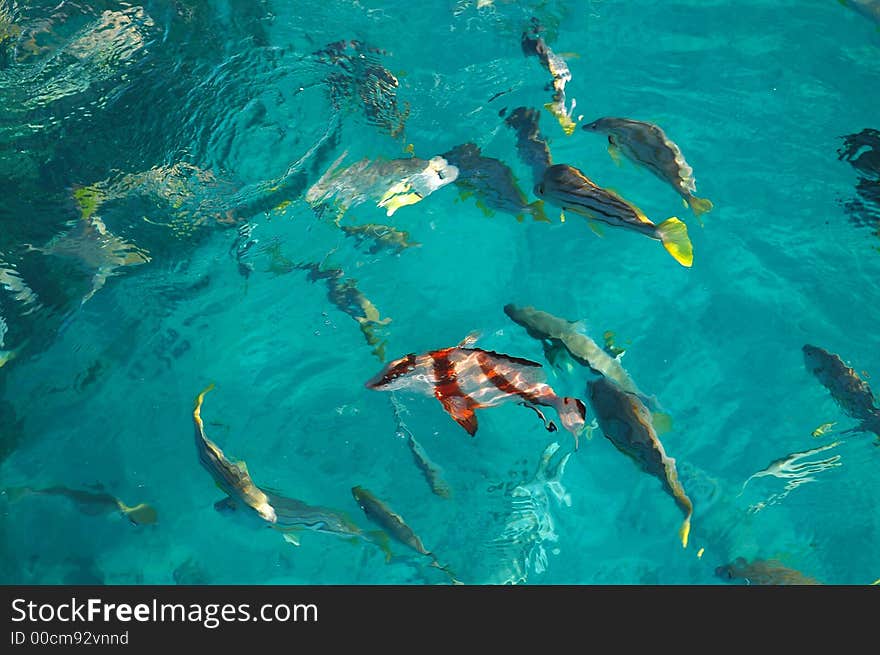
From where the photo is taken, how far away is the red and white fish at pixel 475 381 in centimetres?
403

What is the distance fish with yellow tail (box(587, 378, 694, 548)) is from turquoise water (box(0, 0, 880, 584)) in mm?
1445

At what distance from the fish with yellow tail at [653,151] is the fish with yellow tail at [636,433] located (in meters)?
1.39

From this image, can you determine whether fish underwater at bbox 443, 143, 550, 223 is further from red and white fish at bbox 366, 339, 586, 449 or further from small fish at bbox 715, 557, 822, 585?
small fish at bbox 715, 557, 822, 585

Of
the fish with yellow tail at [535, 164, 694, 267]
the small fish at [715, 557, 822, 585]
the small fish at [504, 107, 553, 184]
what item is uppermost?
the fish with yellow tail at [535, 164, 694, 267]

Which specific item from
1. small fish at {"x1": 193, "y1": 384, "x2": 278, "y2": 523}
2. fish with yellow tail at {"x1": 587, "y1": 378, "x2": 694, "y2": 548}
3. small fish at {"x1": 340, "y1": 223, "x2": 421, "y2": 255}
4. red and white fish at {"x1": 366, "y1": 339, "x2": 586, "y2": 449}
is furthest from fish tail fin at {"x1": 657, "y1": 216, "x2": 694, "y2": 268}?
small fish at {"x1": 340, "y1": 223, "x2": 421, "y2": 255}

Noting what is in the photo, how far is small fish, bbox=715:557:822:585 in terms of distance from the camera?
5.00 m

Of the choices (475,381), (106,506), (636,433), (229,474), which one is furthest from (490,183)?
(106,506)

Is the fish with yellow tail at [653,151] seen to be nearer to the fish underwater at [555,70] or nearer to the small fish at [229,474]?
the fish underwater at [555,70]

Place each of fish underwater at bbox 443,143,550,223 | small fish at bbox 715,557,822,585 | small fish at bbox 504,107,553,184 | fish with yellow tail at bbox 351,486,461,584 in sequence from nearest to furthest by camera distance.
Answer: small fish at bbox 715,557,822,585, fish with yellow tail at bbox 351,486,461,584, fish underwater at bbox 443,143,550,223, small fish at bbox 504,107,553,184

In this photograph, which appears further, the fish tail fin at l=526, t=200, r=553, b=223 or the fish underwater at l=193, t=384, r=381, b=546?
the fish tail fin at l=526, t=200, r=553, b=223

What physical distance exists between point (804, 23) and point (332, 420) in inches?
261

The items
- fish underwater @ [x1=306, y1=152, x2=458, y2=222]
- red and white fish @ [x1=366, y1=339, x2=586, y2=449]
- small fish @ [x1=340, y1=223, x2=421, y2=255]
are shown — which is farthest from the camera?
small fish @ [x1=340, y1=223, x2=421, y2=255]

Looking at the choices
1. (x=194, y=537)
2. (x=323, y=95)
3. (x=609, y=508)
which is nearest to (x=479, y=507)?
(x=609, y=508)

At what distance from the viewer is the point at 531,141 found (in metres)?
6.02
